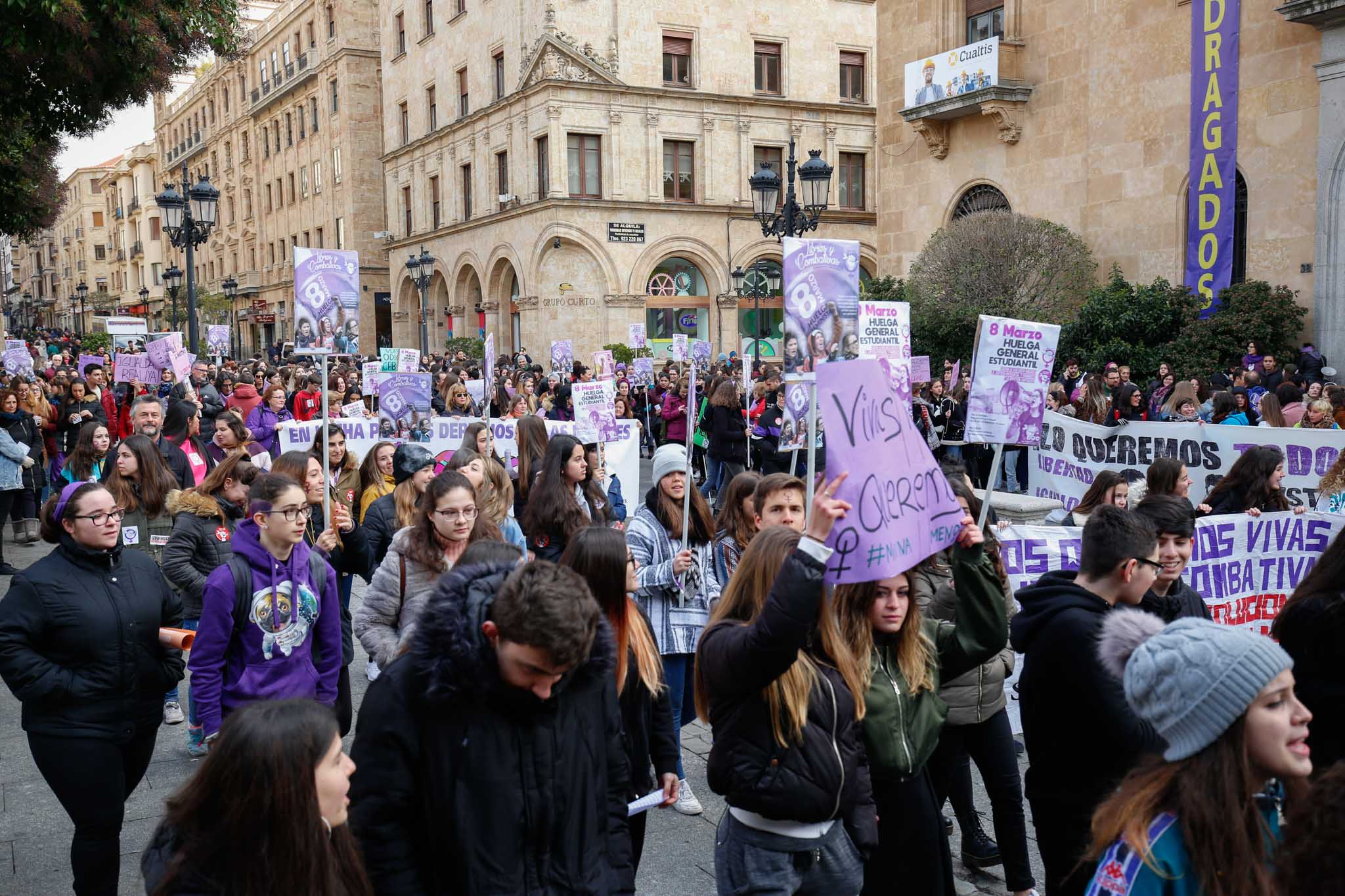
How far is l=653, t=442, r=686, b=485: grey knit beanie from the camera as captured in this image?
19.0ft

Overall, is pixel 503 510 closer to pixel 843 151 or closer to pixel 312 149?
pixel 843 151

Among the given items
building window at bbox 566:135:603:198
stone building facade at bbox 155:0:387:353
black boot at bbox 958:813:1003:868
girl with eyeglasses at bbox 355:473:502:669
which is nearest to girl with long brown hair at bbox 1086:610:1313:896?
black boot at bbox 958:813:1003:868

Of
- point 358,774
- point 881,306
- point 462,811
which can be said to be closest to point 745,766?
point 462,811

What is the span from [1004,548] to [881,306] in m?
3.65

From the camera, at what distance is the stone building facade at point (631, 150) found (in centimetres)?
3809

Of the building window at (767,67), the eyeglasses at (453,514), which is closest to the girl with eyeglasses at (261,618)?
the eyeglasses at (453,514)

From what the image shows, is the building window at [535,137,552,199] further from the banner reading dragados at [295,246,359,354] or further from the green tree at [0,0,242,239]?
the banner reading dragados at [295,246,359,354]

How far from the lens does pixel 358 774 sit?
8.59 feet

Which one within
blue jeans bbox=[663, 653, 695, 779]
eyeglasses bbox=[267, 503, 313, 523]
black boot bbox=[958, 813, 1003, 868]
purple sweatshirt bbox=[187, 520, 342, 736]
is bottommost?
black boot bbox=[958, 813, 1003, 868]

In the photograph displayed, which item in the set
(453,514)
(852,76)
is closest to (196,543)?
(453,514)

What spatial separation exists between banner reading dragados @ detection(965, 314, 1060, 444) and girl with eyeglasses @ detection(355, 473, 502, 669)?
2638 millimetres

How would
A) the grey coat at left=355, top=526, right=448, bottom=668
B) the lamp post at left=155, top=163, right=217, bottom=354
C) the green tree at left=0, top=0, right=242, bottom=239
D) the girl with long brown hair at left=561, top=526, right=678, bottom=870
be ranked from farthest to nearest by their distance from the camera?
the lamp post at left=155, top=163, right=217, bottom=354 → the green tree at left=0, top=0, right=242, bottom=239 → the grey coat at left=355, top=526, right=448, bottom=668 → the girl with long brown hair at left=561, top=526, right=678, bottom=870

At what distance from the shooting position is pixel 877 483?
3143 millimetres

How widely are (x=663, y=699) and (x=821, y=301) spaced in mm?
2553
